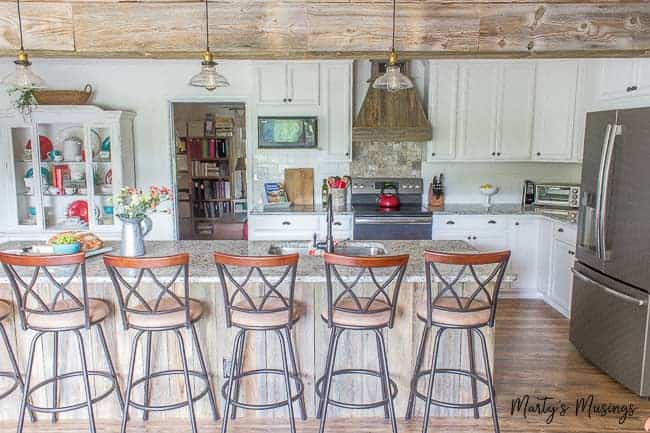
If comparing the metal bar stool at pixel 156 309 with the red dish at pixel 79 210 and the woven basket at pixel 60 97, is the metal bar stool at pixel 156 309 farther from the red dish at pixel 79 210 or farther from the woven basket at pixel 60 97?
the woven basket at pixel 60 97

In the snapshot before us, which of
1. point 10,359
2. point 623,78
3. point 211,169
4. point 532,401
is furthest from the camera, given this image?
point 211,169

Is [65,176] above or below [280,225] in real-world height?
above

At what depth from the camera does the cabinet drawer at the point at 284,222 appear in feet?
15.5

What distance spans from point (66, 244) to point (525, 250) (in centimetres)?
394

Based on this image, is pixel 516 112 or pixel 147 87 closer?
pixel 516 112

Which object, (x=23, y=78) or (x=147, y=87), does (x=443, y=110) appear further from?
(x=23, y=78)

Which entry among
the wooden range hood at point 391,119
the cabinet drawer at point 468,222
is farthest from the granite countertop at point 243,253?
the wooden range hood at point 391,119

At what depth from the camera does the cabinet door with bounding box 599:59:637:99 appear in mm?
3631

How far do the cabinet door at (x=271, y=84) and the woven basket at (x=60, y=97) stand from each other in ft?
5.59

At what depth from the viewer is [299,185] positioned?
5203 mm

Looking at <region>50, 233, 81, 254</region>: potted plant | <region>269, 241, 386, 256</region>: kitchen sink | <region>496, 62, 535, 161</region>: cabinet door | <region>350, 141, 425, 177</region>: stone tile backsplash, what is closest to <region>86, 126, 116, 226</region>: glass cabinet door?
<region>50, 233, 81, 254</region>: potted plant

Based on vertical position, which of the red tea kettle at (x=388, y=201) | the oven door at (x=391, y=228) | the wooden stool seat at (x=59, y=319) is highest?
the red tea kettle at (x=388, y=201)

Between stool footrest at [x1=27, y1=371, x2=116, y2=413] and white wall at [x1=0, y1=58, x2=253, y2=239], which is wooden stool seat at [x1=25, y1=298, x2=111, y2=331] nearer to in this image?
stool footrest at [x1=27, y1=371, x2=116, y2=413]

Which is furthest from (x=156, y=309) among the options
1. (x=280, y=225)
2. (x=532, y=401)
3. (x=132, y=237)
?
(x=280, y=225)
